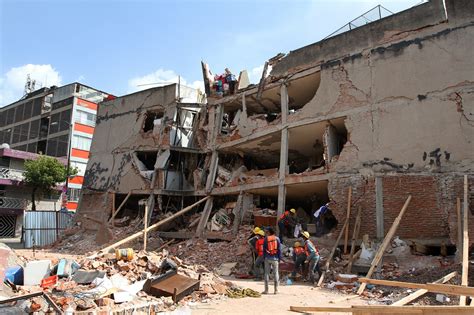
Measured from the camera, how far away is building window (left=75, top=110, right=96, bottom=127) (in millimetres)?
38094

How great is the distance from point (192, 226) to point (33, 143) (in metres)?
30.9

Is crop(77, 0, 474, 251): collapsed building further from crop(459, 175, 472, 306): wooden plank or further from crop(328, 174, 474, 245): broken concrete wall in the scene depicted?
crop(459, 175, 472, 306): wooden plank

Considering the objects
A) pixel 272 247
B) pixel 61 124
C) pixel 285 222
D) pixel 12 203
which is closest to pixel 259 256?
pixel 272 247

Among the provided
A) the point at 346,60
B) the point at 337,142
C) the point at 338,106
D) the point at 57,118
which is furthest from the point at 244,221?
the point at 57,118

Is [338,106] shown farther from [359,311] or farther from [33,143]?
[33,143]

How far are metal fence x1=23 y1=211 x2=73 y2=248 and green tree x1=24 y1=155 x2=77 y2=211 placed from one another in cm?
931

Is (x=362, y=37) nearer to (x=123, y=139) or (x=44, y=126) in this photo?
(x=123, y=139)

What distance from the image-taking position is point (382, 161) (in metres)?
12.4

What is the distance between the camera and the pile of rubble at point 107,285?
6520mm

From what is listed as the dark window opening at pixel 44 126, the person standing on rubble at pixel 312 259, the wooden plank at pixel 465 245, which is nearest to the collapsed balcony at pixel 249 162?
the person standing on rubble at pixel 312 259

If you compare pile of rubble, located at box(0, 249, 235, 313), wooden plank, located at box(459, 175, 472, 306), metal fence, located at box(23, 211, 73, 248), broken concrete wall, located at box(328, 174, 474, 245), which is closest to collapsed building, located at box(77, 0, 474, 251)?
broken concrete wall, located at box(328, 174, 474, 245)

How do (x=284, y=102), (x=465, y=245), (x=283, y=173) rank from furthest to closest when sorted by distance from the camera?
1. (x=284, y=102)
2. (x=283, y=173)
3. (x=465, y=245)

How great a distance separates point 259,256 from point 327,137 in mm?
5412

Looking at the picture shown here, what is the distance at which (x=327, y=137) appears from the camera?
1409 centimetres
